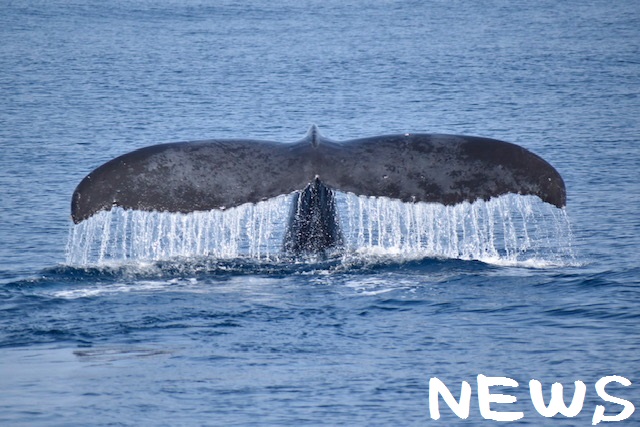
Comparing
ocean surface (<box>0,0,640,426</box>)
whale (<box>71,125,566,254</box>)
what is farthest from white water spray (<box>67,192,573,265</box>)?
whale (<box>71,125,566,254</box>)

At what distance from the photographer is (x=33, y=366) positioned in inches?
391

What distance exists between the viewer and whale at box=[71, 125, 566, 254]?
32.9ft

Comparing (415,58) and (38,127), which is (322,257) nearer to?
(38,127)

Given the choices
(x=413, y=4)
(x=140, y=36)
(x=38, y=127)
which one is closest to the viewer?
(x=38, y=127)

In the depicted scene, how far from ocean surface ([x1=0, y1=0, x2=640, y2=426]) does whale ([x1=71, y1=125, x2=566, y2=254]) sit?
382 mm

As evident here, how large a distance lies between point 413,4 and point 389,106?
29.9m

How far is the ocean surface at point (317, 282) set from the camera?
30.7 ft

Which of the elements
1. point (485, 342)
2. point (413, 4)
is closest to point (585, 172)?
point (485, 342)

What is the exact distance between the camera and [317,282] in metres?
11.7

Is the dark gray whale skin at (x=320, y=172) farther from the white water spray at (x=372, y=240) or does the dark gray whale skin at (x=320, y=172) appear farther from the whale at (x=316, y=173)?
the white water spray at (x=372, y=240)

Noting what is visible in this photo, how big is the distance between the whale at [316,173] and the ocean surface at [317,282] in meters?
0.38

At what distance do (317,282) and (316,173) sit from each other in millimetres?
1499

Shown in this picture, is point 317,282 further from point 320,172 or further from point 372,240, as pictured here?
point 372,240

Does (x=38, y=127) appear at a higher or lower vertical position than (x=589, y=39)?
lower
